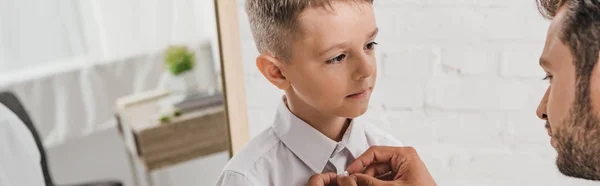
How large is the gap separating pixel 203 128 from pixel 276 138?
0.28m

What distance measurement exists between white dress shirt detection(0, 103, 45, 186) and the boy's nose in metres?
0.49

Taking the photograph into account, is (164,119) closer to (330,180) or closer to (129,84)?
(129,84)

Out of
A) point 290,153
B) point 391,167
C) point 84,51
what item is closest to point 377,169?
point 391,167

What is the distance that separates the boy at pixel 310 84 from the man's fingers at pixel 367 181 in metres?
0.06


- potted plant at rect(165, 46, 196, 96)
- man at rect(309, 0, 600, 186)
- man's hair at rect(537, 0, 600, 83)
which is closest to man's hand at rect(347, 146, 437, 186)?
man at rect(309, 0, 600, 186)

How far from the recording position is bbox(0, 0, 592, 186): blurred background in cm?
96

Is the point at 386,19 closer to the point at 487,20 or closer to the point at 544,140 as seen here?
the point at 487,20

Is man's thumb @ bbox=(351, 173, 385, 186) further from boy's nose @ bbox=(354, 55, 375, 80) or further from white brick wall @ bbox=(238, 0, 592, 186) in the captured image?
white brick wall @ bbox=(238, 0, 592, 186)

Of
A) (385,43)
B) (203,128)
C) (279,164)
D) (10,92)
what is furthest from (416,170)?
(10,92)

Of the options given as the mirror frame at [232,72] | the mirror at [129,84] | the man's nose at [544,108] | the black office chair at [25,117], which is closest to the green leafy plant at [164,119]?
the mirror at [129,84]

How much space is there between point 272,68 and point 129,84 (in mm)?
290

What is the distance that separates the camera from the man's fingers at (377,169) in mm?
904

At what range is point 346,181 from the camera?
84 cm

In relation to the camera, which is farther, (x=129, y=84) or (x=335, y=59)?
(x=129, y=84)
